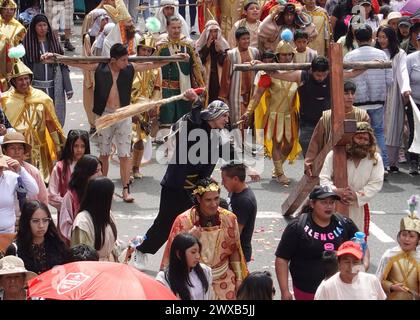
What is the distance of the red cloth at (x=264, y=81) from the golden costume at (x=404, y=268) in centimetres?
528

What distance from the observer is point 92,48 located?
18.8 m

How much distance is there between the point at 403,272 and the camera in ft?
37.9

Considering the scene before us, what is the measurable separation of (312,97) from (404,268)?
14.0ft

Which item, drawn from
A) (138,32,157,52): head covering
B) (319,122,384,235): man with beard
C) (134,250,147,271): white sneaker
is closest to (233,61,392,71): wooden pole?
(319,122,384,235): man with beard

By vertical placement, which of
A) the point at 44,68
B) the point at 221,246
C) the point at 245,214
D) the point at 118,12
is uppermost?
the point at 118,12

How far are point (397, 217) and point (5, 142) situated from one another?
15.2ft

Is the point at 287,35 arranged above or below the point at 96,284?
above

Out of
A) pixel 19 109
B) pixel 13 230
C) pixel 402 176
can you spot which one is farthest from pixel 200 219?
pixel 402 176

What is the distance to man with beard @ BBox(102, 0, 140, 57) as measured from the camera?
18250mm

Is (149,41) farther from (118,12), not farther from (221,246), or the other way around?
(221,246)

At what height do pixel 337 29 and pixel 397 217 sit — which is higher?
pixel 337 29

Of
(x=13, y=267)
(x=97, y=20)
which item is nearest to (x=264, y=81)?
(x=97, y=20)
